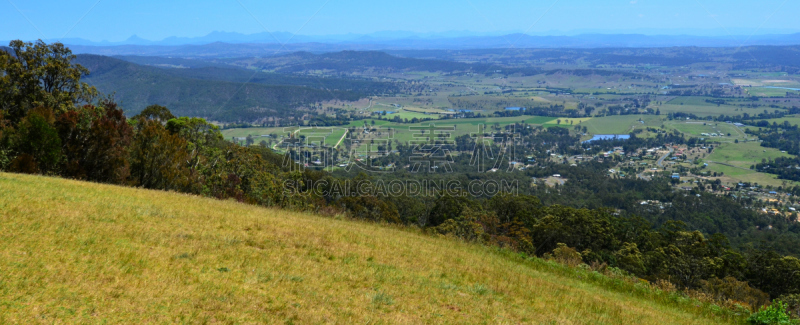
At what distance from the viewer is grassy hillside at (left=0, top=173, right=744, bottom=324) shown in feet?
18.2

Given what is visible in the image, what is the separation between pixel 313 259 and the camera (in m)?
8.62

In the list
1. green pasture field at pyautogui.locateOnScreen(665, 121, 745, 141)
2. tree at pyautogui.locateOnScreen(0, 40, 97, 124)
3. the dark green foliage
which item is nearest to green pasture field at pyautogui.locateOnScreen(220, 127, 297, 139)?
tree at pyautogui.locateOnScreen(0, 40, 97, 124)

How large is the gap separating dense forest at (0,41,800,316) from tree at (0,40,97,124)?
0.05 m

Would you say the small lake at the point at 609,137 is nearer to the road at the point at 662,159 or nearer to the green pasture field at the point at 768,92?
the road at the point at 662,159

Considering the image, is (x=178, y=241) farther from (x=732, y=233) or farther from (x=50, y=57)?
(x=732, y=233)

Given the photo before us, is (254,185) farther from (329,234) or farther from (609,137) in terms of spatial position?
(609,137)

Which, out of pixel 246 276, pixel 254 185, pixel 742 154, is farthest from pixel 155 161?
pixel 742 154

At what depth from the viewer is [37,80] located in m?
21.5

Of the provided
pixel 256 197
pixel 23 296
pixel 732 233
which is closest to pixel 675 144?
pixel 732 233

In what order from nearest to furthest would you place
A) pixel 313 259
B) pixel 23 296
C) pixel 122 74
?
1. pixel 23 296
2. pixel 313 259
3. pixel 122 74

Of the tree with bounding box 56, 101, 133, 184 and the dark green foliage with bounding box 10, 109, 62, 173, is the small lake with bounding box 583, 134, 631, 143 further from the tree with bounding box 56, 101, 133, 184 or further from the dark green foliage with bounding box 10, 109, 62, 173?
the dark green foliage with bounding box 10, 109, 62, 173

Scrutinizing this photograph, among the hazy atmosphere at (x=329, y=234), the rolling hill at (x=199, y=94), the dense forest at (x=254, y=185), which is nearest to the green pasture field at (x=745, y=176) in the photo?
the hazy atmosphere at (x=329, y=234)

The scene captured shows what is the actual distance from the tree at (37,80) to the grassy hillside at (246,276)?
1180 cm

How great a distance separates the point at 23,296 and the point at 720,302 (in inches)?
482
